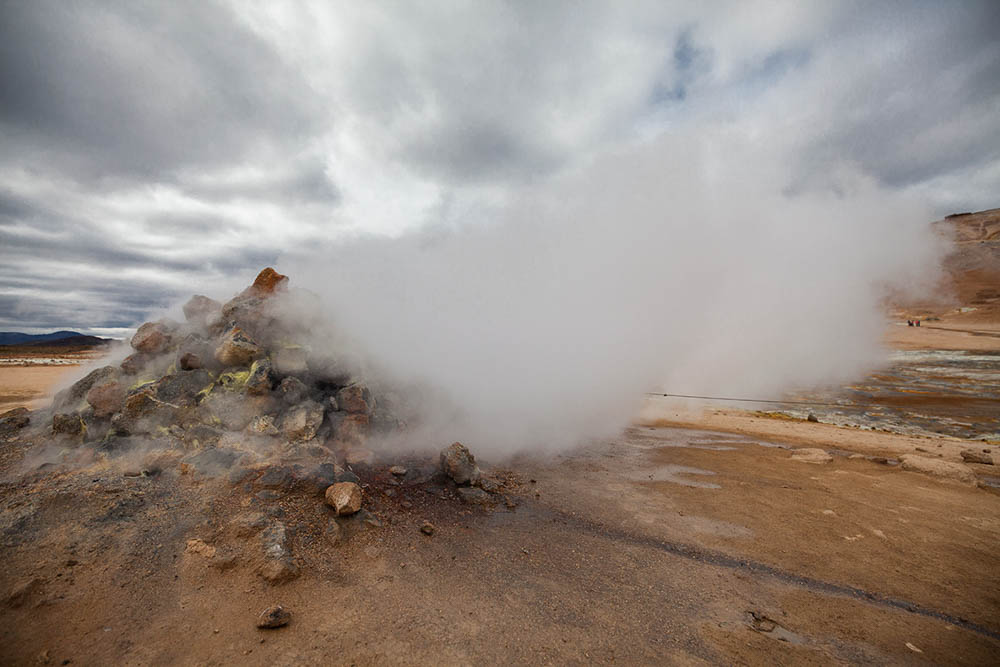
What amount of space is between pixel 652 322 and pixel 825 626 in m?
10.5

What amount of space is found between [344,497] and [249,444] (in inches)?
78.7

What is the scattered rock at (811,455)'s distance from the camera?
8.07m

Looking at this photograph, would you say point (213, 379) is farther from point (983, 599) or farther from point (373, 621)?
point (983, 599)

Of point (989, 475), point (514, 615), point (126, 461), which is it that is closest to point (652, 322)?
point (989, 475)

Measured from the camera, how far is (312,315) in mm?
7746

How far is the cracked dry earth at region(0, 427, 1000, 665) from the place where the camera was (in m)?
3.23

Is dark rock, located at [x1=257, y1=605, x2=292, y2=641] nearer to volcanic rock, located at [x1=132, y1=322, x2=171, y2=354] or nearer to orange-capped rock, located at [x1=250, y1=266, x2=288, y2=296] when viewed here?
orange-capped rock, located at [x1=250, y1=266, x2=288, y2=296]

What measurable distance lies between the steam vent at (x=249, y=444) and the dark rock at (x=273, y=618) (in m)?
0.47

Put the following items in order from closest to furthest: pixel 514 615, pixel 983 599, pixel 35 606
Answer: pixel 35 606
pixel 514 615
pixel 983 599

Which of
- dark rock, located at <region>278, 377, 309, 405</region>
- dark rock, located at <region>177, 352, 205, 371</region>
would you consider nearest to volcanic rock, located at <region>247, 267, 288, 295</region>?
Result: dark rock, located at <region>177, 352, 205, 371</region>

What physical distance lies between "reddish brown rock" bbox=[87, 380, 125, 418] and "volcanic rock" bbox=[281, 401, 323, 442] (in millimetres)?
2675

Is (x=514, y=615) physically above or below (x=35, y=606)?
below

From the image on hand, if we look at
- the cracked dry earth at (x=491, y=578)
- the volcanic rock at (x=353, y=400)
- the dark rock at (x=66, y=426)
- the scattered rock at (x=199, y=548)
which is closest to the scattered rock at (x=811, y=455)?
the cracked dry earth at (x=491, y=578)

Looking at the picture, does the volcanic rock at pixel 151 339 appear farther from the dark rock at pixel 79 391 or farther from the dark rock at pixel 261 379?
the dark rock at pixel 261 379
